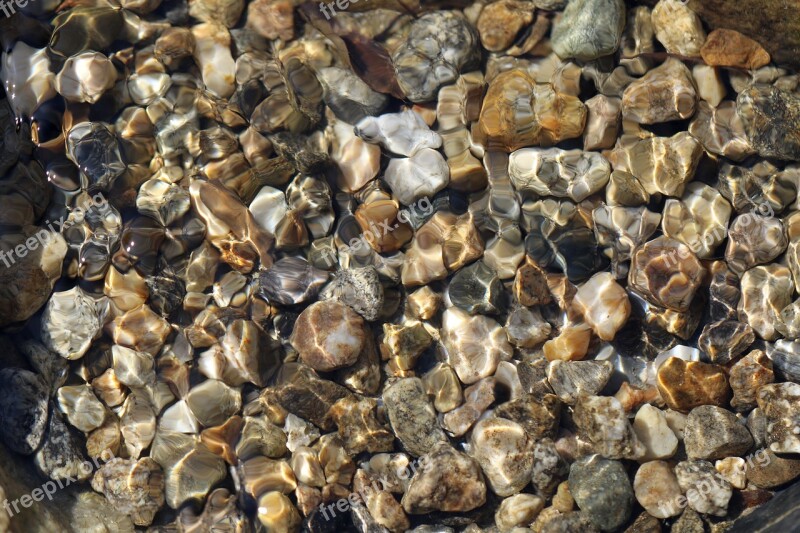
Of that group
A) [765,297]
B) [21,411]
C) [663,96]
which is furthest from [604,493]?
[21,411]

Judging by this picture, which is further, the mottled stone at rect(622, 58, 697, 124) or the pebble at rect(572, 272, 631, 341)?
the mottled stone at rect(622, 58, 697, 124)

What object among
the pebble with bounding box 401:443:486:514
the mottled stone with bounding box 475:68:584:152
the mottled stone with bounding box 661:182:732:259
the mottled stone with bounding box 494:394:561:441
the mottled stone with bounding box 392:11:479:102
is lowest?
the pebble with bounding box 401:443:486:514

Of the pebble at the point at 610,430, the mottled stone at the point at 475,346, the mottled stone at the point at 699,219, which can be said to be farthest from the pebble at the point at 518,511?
the mottled stone at the point at 699,219

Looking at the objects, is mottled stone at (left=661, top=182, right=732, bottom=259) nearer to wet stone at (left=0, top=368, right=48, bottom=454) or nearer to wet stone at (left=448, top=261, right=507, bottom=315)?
wet stone at (left=448, top=261, right=507, bottom=315)

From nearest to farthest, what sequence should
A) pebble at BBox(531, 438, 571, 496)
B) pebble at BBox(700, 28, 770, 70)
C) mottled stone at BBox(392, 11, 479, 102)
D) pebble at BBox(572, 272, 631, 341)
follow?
pebble at BBox(531, 438, 571, 496)
pebble at BBox(572, 272, 631, 341)
pebble at BBox(700, 28, 770, 70)
mottled stone at BBox(392, 11, 479, 102)

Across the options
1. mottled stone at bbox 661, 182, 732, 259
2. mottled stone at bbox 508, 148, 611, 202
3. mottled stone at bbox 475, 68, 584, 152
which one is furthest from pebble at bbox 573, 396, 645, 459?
mottled stone at bbox 475, 68, 584, 152

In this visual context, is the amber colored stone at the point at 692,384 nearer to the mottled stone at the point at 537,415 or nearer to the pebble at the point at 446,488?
the mottled stone at the point at 537,415

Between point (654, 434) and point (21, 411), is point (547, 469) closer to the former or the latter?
point (654, 434)
